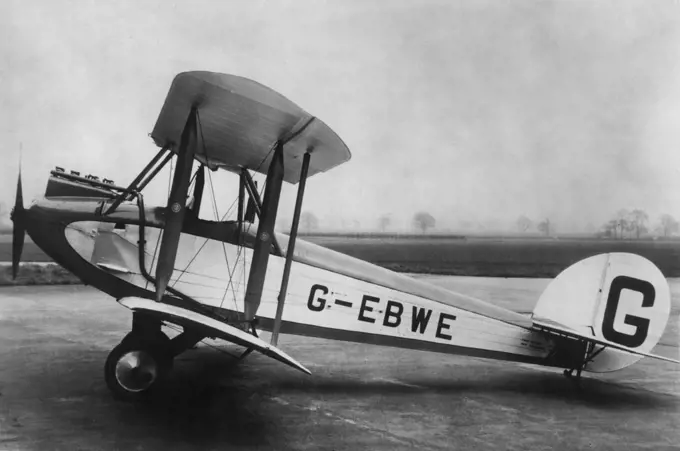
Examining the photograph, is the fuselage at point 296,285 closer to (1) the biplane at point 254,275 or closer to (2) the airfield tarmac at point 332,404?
(1) the biplane at point 254,275

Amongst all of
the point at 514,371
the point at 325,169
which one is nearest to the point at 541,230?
the point at 514,371

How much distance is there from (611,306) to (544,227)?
454 centimetres

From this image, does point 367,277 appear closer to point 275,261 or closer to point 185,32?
point 275,261

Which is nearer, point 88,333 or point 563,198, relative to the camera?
point 88,333

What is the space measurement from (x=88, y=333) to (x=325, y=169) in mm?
4297

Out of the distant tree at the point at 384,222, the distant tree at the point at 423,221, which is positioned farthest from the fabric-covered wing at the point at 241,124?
the distant tree at the point at 423,221

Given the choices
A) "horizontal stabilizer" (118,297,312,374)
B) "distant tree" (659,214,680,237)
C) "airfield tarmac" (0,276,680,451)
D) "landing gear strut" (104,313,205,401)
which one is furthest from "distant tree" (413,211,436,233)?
"horizontal stabilizer" (118,297,312,374)

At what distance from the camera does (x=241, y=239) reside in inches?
170

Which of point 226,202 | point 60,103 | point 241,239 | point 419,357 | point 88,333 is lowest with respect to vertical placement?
point 88,333

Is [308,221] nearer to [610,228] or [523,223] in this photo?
[523,223]

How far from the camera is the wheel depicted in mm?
3688

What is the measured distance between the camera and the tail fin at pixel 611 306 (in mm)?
4547

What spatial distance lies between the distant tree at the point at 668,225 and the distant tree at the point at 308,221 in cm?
579

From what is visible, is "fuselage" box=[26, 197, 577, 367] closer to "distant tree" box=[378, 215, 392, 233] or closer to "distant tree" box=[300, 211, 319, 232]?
"distant tree" box=[300, 211, 319, 232]
